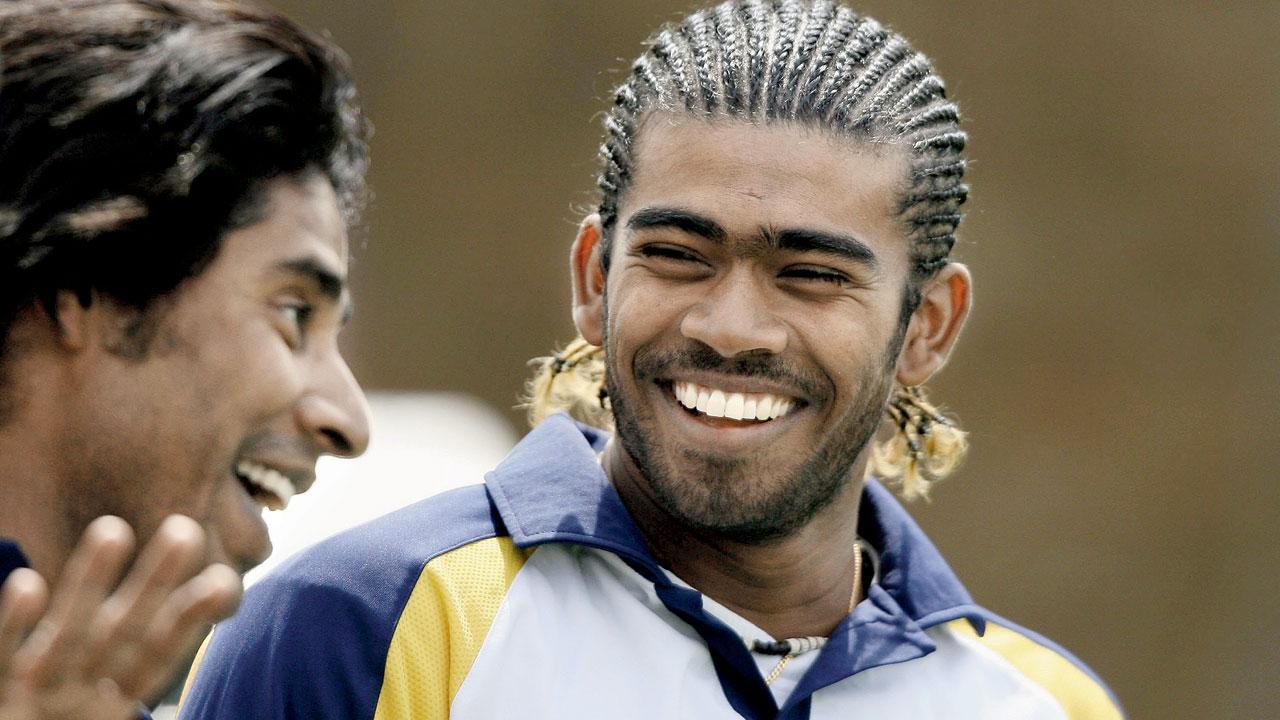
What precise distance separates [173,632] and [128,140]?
0.58 m

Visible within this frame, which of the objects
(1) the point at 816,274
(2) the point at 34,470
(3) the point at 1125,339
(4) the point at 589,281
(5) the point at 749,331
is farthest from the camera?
(3) the point at 1125,339

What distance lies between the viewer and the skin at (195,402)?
176 cm

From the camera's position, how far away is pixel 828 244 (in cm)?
258

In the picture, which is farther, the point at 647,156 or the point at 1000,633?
the point at 1000,633

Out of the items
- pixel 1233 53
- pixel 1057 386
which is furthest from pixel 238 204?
pixel 1233 53

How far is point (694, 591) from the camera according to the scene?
2535 millimetres

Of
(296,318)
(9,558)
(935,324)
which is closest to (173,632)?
(9,558)

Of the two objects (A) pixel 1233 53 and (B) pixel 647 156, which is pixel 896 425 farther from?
(A) pixel 1233 53

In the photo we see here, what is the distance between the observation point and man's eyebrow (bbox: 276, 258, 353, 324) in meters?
1.89

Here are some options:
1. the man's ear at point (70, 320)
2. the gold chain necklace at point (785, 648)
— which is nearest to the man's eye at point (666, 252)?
the gold chain necklace at point (785, 648)

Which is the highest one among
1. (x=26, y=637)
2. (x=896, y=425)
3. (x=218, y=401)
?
(x=218, y=401)

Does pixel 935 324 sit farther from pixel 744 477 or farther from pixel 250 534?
pixel 250 534

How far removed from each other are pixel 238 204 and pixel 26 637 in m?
0.60

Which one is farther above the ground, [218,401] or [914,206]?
[914,206]
